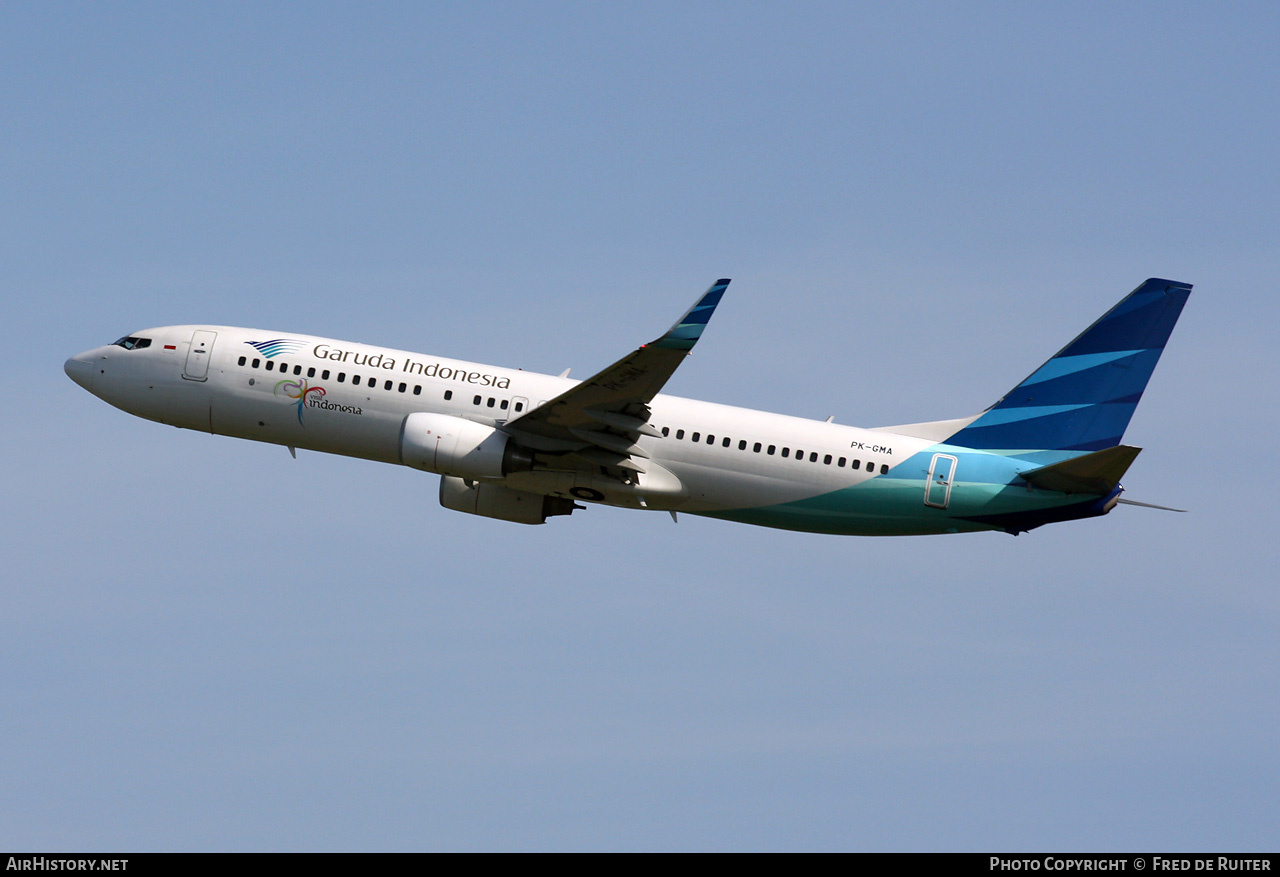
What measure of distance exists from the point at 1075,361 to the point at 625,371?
1639 cm

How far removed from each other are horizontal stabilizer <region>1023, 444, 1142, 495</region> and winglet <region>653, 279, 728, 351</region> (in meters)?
11.7

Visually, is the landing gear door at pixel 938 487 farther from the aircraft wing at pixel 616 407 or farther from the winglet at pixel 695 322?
the winglet at pixel 695 322

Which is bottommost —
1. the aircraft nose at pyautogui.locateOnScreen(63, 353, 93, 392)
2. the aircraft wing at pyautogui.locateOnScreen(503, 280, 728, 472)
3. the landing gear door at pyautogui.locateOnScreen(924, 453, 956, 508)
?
the landing gear door at pyautogui.locateOnScreen(924, 453, 956, 508)

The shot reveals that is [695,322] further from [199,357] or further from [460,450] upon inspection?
[199,357]

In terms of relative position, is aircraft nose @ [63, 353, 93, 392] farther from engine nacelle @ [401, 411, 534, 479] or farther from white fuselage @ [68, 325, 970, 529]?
engine nacelle @ [401, 411, 534, 479]

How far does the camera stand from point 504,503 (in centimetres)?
4428

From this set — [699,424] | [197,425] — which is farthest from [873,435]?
[197,425]

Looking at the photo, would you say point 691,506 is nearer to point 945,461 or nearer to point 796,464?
point 796,464

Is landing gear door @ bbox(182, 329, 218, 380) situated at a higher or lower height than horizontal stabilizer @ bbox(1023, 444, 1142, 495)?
higher

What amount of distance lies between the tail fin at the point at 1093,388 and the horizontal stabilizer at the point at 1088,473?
2.80 metres

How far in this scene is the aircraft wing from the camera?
36.9 m

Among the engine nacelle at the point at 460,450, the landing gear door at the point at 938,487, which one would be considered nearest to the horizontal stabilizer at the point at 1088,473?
the landing gear door at the point at 938,487

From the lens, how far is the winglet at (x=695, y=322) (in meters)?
36.7

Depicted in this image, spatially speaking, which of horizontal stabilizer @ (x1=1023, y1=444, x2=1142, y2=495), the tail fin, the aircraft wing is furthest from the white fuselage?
horizontal stabilizer @ (x1=1023, y1=444, x2=1142, y2=495)
